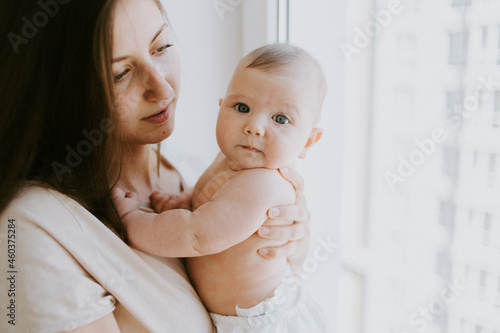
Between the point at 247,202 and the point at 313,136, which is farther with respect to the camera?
the point at 313,136

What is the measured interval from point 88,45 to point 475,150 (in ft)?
2.89

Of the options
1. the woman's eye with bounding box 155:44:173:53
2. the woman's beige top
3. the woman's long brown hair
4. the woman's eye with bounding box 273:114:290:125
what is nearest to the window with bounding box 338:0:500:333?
the woman's eye with bounding box 273:114:290:125

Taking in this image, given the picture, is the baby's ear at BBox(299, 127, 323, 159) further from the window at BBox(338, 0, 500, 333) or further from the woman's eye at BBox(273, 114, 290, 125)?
the window at BBox(338, 0, 500, 333)

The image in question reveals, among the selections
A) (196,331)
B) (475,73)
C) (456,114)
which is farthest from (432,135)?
(196,331)

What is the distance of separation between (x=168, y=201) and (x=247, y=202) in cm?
26

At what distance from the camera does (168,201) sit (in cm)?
107

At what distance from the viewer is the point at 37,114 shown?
86 centimetres

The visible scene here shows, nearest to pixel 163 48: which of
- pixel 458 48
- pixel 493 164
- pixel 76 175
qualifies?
pixel 76 175

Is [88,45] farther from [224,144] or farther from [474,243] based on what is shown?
[474,243]

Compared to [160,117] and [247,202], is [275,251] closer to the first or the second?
[247,202]

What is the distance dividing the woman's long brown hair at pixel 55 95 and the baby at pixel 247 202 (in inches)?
5.6

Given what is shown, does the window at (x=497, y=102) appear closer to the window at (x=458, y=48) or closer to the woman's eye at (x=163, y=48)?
the window at (x=458, y=48)

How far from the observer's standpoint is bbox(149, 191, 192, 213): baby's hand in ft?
3.49

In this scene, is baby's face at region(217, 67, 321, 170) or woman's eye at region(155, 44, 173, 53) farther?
woman's eye at region(155, 44, 173, 53)
